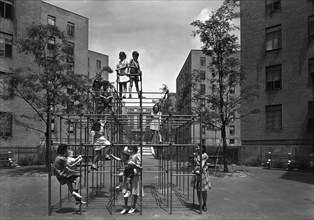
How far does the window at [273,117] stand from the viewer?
29.8 m

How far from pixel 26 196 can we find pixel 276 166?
19.6 metres

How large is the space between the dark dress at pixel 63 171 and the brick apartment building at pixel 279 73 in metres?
21.0

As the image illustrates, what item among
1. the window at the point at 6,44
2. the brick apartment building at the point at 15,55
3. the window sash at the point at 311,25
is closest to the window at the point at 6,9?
the brick apartment building at the point at 15,55

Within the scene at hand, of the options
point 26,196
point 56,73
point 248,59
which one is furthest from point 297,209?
point 248,59

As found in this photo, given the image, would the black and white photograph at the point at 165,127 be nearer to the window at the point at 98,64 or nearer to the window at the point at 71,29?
the window at the point at 71,29

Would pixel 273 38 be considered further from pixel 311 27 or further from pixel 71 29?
pixel 71 29

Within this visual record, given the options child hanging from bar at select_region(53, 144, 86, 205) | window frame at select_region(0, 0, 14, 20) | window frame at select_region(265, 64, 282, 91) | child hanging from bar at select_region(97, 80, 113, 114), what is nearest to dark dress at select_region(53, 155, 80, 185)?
child hanging from bar at select_region(53, 144, 86, 205)

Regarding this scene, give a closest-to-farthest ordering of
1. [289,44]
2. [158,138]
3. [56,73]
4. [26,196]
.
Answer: [26,196] → [158,138] → [56,73] → [289,44]

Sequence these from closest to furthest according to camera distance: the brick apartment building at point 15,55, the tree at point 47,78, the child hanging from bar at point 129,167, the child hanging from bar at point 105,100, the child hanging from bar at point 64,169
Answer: the child hanging from bar at point 64,169 → the child hanging from bar at point 129,167 → the child hanging from bar at point 105,100 → the tree at point 47,78 → the brick apartment building at point 15,55

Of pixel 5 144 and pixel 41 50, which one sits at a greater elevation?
pixel 41 50

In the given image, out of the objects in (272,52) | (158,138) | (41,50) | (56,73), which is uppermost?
(272,52)

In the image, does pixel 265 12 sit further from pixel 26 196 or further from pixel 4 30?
pixel 26 196

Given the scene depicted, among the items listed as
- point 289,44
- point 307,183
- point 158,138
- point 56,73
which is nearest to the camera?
point 158,138

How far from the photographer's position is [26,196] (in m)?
13.4
